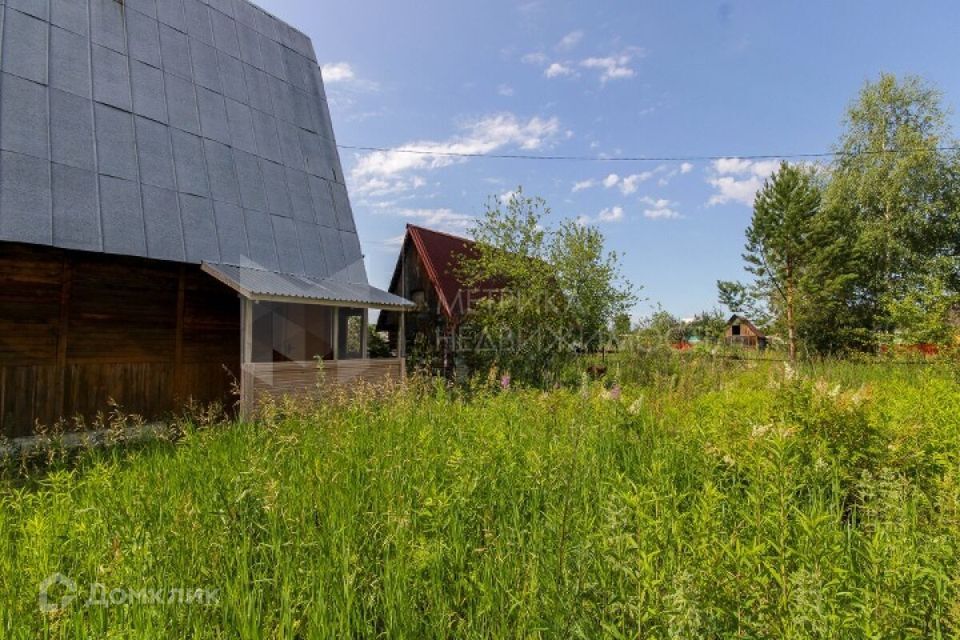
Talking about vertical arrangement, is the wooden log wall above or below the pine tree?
below

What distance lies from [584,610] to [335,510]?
1.54 metres

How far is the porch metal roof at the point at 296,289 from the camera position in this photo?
833cm

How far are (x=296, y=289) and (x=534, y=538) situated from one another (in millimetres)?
8164

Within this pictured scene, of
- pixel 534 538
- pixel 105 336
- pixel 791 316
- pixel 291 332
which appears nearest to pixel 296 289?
pixel 291 332

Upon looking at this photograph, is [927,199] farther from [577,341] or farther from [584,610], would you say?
[584,610]

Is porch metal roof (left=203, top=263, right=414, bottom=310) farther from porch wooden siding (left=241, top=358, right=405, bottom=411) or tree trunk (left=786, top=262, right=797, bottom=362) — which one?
tree trunk (left=786, top=262, right=797, bottom=362)

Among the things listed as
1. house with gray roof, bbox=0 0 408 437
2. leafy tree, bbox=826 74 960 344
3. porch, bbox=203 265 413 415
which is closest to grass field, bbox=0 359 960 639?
house with gray roof, bbox=0 0 408 437

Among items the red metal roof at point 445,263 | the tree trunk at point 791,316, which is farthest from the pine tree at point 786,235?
the red metal roof at point 445,263

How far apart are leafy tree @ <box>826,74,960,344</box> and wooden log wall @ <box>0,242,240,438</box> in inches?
1153

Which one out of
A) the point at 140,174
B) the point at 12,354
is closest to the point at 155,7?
the point at 140,174

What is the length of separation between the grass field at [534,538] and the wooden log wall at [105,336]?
175 inches

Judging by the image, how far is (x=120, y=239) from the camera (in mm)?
7730

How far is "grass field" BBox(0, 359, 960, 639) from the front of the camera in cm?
163

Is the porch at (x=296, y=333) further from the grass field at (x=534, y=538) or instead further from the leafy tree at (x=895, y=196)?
the leafy tree at (x=895, y=196)
